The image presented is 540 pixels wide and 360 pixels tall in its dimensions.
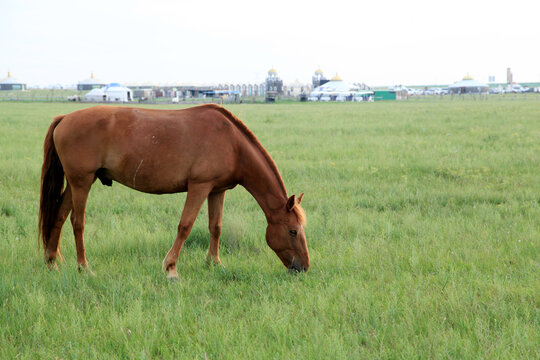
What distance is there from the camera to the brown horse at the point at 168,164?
503 cm

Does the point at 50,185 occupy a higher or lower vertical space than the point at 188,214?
higher

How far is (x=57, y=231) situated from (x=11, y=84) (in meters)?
187

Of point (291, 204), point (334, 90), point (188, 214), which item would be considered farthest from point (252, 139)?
point (334, 90)

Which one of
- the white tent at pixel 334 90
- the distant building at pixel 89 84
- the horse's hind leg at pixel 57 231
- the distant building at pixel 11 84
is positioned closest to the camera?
the horse's hind leg at pixel 57 231

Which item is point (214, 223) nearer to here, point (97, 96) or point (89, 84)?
point (97, 96)

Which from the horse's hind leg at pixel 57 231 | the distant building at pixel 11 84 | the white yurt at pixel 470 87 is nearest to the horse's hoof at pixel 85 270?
the horse's hind leg at pixel 57 231

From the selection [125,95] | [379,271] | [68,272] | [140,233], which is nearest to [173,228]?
[140,233]

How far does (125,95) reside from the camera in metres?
84.2

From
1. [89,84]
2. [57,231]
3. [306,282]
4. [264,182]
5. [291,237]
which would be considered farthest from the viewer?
[89,84]

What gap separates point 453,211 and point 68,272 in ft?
19.0

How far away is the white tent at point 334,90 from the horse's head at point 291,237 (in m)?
84.7

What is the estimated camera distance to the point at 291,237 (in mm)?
5148

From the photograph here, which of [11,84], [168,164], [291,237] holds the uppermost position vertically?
[11,84]

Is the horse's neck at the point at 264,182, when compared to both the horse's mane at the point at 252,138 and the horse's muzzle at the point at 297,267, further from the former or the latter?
the horse's muzzle at the point at 297,267
